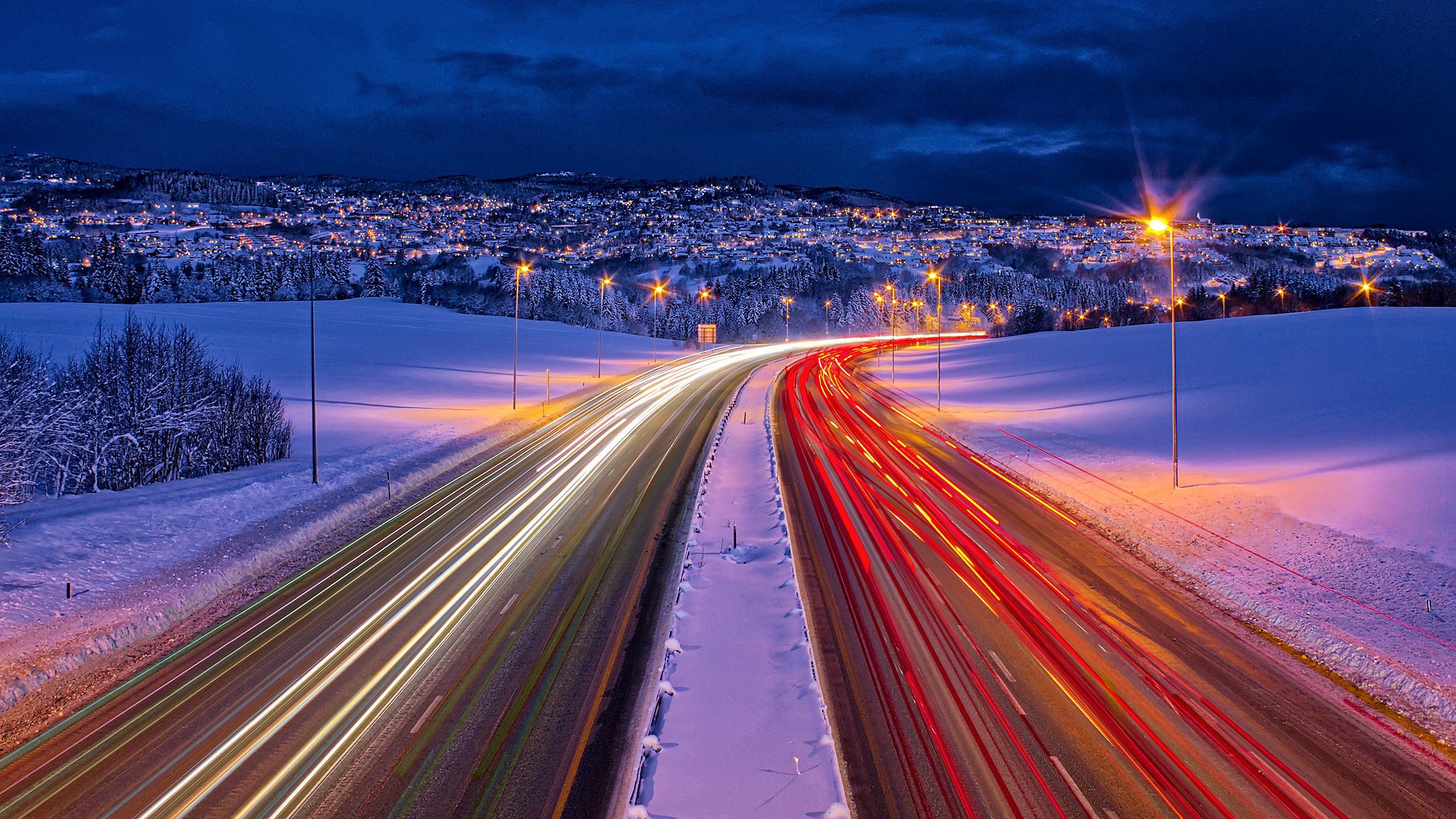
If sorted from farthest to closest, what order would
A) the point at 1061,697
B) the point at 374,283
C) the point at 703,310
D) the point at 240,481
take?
the point at 374,283 < the point at 703,310 < the point at 240,481 < the point at 1061,697

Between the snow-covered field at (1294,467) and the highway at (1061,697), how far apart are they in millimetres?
1608

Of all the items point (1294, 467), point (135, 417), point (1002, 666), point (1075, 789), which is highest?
point (135, 417)

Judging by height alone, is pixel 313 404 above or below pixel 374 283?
below

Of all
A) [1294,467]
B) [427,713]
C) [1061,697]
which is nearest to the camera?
[427,713]

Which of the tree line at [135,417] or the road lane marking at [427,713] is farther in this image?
the tree line at [135,417]

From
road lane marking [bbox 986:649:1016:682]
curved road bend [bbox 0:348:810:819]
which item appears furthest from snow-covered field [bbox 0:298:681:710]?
road lane marking [bbox 986:649:1016:682]

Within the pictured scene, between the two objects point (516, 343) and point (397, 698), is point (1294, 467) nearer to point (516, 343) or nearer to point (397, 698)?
point (397, 698)

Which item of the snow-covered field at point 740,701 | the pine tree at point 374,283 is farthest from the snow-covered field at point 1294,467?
the pine tree at point 374,283

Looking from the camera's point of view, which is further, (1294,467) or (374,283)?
(374,283)

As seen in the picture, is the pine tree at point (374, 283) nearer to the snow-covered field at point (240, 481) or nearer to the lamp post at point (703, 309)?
the snow-covered field at point (240, 481)

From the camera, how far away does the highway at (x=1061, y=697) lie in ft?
29.4

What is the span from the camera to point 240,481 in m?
25.9

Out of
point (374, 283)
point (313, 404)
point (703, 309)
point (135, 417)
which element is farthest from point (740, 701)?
point (374, 283)

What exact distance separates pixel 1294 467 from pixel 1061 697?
18.8 metres
